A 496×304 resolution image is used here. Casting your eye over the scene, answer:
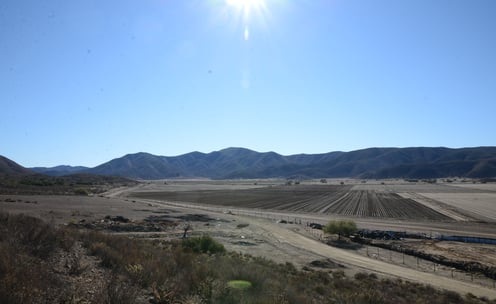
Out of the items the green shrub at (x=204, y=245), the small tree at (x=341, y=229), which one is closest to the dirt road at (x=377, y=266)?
the small tree at (x=341, y=229)

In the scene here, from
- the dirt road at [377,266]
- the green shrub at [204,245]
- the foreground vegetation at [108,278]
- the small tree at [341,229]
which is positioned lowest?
the dirt road at [377,266]

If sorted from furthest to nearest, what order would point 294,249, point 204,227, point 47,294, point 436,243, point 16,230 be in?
1. point 204,227
2. point 436,243
3. point 294,249
4. point 16,230
5. point 47,294

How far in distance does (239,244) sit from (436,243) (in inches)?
877

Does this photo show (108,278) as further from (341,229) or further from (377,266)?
(341,229)

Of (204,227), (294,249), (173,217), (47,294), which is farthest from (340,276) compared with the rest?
(173,217)

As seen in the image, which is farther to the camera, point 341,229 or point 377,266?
point 341,229

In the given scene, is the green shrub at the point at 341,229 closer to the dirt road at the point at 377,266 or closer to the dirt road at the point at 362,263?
the dirt road at the point at 362,263

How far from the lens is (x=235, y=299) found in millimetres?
9492

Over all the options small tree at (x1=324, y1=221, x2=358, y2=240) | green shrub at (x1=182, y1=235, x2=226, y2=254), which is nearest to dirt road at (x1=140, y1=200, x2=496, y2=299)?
small tree at (x1=324, y1=221, x2=358, y2=240)

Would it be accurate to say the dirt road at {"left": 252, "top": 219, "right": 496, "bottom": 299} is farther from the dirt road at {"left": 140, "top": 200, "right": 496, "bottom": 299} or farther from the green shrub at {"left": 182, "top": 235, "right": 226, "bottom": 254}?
the green shrub at {"left": 182, "top": 235, "right": 226, "bottom": 254}

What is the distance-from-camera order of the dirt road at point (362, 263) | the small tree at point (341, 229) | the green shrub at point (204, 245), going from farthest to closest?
the small tree at point (341, 229), the green shrub at point (204, 245), the dirt road at point (362, 263)

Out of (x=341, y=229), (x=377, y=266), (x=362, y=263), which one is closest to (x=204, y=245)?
(x=362, y=263)

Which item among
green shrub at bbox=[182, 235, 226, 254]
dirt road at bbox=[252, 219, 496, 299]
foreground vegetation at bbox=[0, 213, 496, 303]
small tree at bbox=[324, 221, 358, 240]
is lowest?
dirt road at bbox=[252, 219, 496, 299]

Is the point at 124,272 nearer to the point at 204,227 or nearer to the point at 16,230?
the point at 16,230
